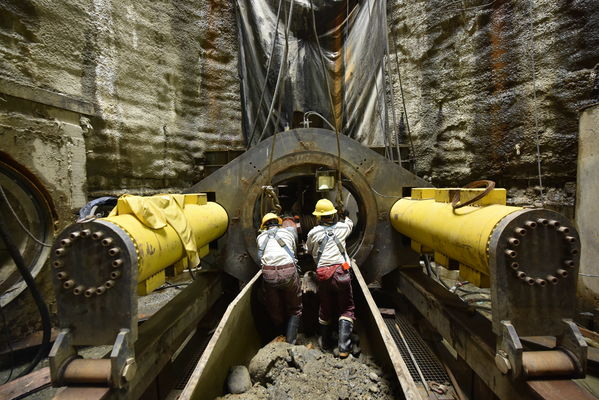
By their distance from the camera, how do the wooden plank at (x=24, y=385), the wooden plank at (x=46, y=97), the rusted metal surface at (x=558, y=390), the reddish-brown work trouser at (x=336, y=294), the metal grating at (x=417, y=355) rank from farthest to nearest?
the reddish-brown work trouser at (x=336, y=294) → the wooden plank at (x=46, y=97) → the metal grating at (x=417, y=355) → the wooden plank at (x=24, y=385) → the rusted metal surface at (x=558, y=390)

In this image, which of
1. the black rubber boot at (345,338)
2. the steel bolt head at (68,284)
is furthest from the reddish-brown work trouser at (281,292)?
the steel bolt head at (68,284)

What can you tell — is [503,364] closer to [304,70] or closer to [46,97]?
[46,97]

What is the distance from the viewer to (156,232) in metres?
2.06

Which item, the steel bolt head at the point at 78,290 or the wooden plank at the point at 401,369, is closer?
the wooden plank at the point at 401,369

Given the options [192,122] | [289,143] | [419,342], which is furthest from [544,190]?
[192,122]

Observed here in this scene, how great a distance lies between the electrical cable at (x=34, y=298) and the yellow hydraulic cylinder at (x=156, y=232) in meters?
1.63

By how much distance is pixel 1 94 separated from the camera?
3.05m

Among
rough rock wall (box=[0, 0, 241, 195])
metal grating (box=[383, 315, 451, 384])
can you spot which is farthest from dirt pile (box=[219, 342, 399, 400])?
rough rock wall (box=[0, 0, 241, 195])

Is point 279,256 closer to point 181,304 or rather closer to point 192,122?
point 181,304

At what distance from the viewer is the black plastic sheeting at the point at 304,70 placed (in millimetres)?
6111

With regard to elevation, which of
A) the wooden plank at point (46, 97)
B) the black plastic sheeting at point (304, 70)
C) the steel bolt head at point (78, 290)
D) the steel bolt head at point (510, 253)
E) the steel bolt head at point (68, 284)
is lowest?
the steel bolt head at point (78, 290)

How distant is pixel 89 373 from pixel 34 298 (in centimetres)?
184

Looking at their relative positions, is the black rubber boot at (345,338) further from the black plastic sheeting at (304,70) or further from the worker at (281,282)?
the black plastic sheeting at (304,70)

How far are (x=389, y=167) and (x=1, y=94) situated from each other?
4516mm
